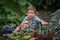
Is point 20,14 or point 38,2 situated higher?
point 38,2

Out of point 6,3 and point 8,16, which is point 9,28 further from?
Result: point 6,3

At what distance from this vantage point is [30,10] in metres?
4.28

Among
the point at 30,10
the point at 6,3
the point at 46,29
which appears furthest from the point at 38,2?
the point at 46,29

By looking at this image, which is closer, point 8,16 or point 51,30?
point 51,30

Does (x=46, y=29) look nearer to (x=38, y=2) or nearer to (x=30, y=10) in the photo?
(x=30, y=10)

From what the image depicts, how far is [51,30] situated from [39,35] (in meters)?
0.21

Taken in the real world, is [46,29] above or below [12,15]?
below

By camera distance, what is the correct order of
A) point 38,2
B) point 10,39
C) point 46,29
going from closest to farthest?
point 10,39 < point 46,29 < point 38,2

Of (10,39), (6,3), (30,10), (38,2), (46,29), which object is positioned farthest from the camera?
(38,2)

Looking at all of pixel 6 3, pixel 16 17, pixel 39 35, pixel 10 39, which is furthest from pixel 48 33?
pixel 6 3

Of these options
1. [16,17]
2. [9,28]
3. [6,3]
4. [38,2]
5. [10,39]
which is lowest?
[10,39]

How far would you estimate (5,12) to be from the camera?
609 centimetres

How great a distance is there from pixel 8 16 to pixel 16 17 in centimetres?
17

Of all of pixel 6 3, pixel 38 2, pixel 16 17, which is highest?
pixel 38 2
